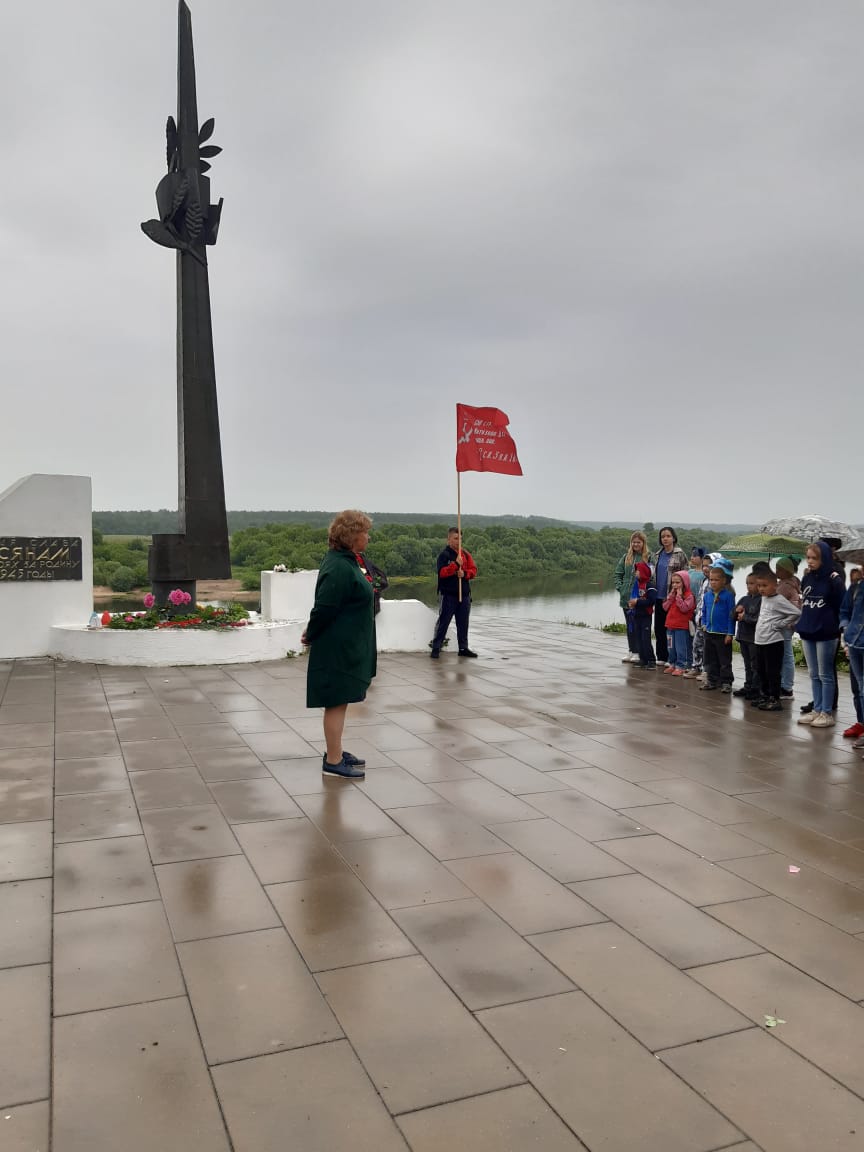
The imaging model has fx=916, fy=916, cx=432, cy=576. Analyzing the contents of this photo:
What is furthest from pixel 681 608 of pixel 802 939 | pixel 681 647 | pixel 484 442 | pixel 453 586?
pixel 802 939

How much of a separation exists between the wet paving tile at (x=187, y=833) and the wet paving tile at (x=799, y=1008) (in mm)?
2306

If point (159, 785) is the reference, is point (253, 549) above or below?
above

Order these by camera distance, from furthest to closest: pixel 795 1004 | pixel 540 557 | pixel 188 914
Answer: pixel 540 557 → pixel 188 914 → pixel 795 1004

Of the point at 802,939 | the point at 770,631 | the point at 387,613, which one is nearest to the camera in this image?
the point at 802,939

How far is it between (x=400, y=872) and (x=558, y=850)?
2.68 ft

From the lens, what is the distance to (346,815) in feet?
16.1

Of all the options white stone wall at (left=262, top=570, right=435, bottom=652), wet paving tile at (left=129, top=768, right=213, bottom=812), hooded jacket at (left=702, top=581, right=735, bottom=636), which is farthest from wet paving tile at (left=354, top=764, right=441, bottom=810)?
white stone wall at (left=262, top=570, right=435, bottom=652)

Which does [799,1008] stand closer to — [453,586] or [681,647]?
[681,647]

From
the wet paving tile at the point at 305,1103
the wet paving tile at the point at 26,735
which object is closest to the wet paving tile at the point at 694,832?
the wet paving tile at the point at 305,1103

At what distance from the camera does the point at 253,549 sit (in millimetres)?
15820

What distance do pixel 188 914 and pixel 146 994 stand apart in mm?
634

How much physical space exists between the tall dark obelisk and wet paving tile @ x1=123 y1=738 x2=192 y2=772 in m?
4.43

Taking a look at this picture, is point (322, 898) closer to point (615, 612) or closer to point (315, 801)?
point (315, 801)

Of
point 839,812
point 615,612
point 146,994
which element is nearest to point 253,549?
point 615,612
